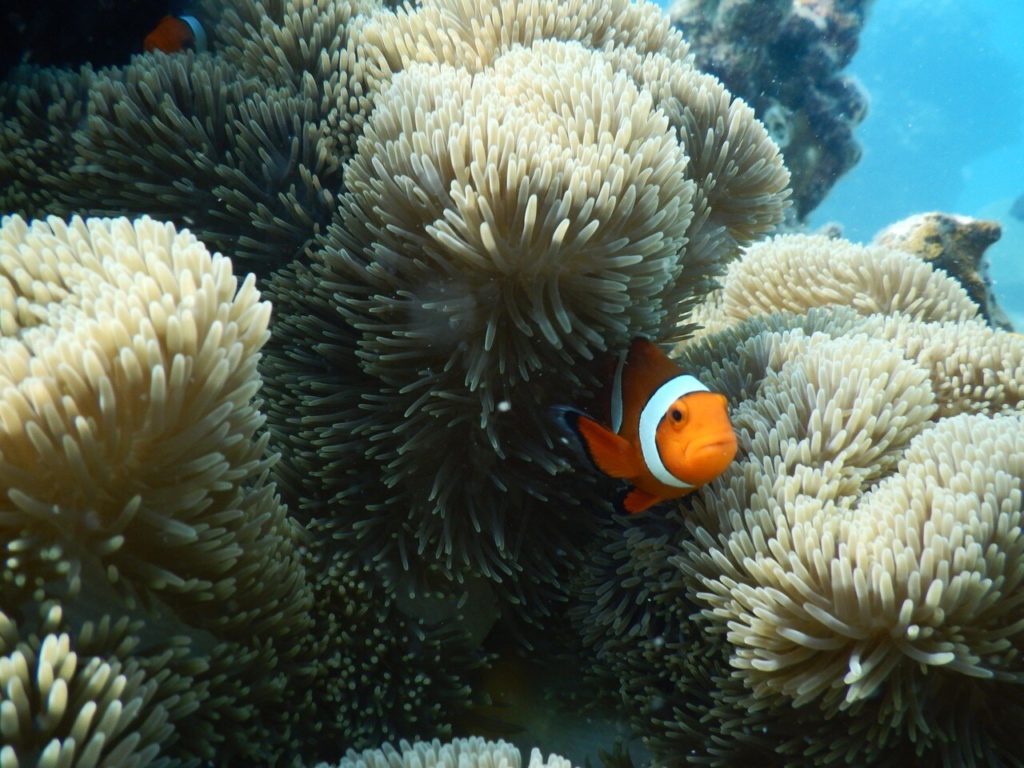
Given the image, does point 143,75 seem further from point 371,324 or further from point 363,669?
point 363,669

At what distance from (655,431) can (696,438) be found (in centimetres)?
11

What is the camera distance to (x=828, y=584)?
1.21m

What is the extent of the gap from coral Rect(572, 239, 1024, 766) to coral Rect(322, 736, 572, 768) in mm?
431

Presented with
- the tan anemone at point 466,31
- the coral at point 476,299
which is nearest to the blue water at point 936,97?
the tan anemone at point 466,31

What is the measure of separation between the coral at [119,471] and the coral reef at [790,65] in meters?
6.32

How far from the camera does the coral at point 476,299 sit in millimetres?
1381

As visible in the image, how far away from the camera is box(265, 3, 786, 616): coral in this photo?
1.38m

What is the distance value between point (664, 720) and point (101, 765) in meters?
1.10

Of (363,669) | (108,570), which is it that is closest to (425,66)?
(108,570)

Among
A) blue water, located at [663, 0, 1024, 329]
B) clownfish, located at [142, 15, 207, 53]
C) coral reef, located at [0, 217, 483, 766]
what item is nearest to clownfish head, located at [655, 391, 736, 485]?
coral reef, located at [0, 217, 483, 766]

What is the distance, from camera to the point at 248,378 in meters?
1.05

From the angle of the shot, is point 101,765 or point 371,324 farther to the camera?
point 371,324

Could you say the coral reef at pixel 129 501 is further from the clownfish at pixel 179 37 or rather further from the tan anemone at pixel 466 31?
the clownfish at pixel 179 37

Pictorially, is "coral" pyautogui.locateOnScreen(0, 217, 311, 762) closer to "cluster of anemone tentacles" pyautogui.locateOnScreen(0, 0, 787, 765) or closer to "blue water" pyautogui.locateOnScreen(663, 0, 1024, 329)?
"cluster of anemone tentacles" pyautogui.locateOnScreen(0, 0, 787, 765)
